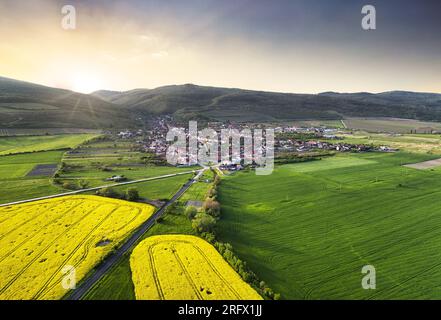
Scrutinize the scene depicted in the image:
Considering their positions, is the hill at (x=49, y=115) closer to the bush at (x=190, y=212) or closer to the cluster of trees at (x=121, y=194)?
the cluster of trees at (x=121, y=194)

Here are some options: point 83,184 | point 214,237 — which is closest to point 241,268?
point 214,237

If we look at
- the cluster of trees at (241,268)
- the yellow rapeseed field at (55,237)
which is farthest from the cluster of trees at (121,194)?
the cluster of trees at (241,268)

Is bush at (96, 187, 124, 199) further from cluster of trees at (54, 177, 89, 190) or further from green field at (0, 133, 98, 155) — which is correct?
green field at (0, 133, 98, 155)
